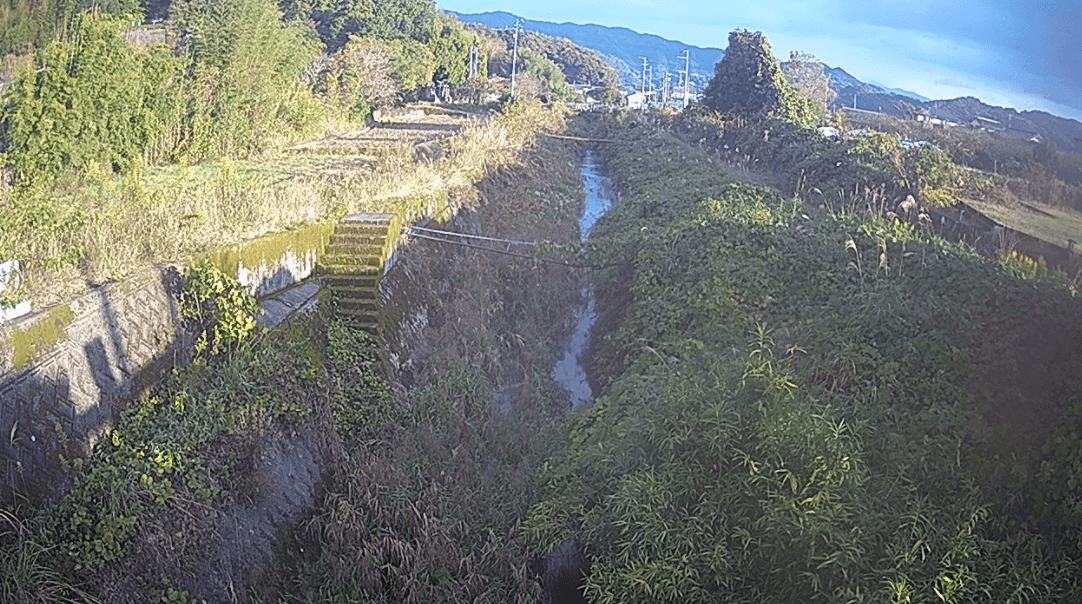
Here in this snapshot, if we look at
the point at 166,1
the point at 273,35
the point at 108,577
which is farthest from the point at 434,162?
the point at 166,1

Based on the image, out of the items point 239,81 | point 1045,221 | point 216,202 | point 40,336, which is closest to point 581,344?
point 216,202

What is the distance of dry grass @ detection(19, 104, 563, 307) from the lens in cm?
578

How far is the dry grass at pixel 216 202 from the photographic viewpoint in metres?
5.78

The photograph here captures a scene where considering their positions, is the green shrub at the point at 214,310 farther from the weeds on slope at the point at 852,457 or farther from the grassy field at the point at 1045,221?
the grassy field at the point at 1045,221

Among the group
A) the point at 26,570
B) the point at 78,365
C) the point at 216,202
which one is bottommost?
the point at 26,570

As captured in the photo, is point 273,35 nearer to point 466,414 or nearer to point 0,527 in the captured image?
point 466,414

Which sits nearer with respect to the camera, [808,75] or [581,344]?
[581,344]

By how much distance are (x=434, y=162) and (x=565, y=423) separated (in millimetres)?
8855

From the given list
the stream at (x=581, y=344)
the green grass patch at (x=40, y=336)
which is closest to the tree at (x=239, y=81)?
the stream at (x=581, y=344)

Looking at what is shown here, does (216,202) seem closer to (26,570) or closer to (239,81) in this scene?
(26,570)

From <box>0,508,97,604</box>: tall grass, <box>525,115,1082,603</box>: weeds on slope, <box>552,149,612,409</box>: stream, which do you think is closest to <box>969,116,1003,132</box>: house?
<box>525,115,1082,603</box>: weeds on slope

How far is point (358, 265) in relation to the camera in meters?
8.76

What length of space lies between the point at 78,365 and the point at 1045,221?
982cm

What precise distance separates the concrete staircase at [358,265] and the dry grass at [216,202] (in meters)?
0.38
